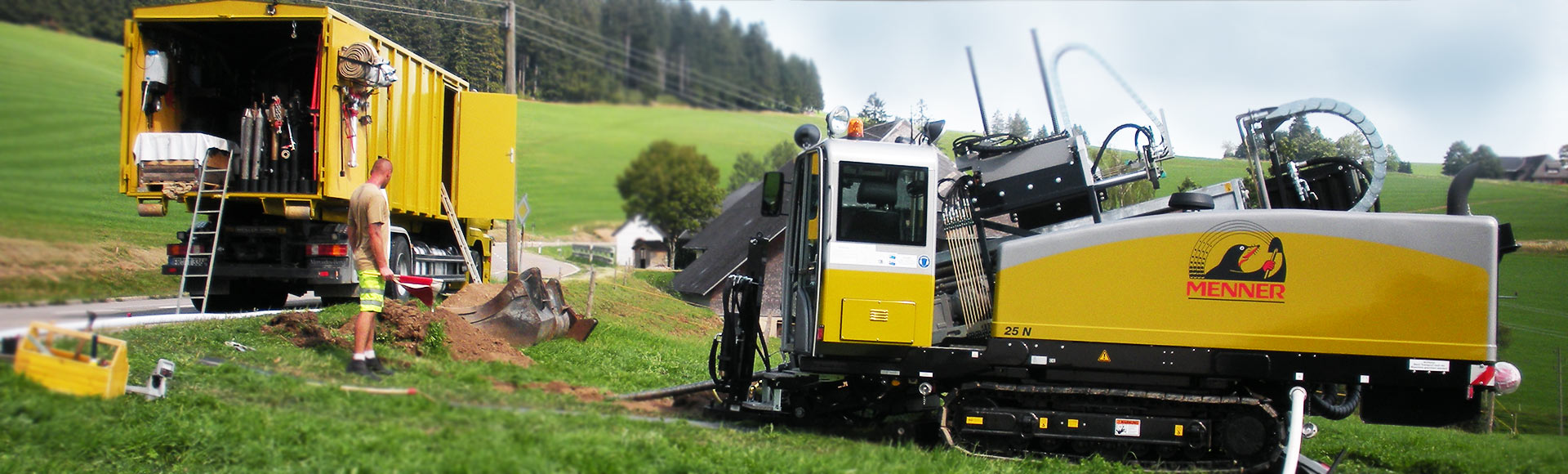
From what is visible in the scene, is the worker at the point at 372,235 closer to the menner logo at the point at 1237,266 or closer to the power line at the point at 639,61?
the power line at the point at 639,61

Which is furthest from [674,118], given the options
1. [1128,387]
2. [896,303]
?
[1128,387]

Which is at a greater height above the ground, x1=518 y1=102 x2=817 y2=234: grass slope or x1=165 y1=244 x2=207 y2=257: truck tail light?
x1=518 y1=102 x2=817 y2=234: grass slope

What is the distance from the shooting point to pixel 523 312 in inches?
400

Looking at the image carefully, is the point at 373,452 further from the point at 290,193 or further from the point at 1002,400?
the point at 290,193

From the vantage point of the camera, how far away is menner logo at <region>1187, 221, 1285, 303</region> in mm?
7086

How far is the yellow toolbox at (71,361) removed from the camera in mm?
4902

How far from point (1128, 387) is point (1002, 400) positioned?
3.20 ft

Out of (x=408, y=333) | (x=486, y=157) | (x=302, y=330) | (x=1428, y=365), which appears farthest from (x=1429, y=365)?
(x=302, y=330)

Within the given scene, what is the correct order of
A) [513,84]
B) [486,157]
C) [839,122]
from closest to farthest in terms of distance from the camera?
[839,122], [513,84], [486,157]

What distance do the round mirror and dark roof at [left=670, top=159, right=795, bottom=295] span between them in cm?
1162

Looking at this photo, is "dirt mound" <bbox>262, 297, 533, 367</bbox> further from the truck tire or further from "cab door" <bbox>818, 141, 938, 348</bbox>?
the truck tire

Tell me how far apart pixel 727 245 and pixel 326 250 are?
1378cm

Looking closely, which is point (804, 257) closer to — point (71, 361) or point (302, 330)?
point (302, 330)

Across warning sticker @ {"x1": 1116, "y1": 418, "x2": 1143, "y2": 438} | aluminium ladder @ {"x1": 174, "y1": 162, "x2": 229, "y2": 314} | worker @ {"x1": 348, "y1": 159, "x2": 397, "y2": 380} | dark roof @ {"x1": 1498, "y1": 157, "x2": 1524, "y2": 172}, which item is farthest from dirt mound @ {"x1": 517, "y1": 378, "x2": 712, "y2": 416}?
dark roof @ {"x1": 1498, "y1": 157, "x2": 1524, "y2": 172}
